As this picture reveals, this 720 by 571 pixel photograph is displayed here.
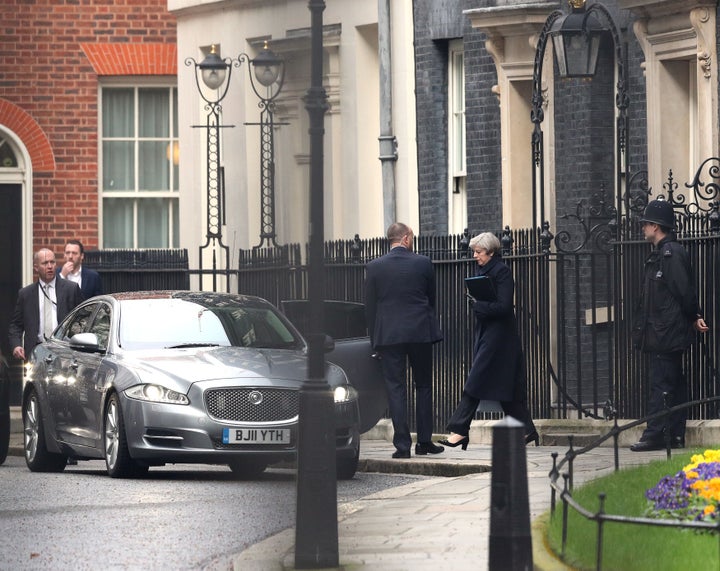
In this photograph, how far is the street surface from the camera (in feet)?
32.2

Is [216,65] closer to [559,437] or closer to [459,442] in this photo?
[459,442]

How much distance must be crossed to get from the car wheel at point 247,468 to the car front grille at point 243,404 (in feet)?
1.35

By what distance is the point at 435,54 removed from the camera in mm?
23172

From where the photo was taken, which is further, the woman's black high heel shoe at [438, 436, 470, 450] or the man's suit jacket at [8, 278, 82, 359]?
the man's suit jacket at [8, 278, 82, 359]

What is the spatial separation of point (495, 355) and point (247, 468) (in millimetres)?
1967

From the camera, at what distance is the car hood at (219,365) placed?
46.1 ft

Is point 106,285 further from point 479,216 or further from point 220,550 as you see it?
point 220,550

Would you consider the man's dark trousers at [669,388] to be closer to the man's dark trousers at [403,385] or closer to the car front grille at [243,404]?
the man's dark trousers at [403,385]

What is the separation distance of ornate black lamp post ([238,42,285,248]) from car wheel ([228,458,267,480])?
925 cm

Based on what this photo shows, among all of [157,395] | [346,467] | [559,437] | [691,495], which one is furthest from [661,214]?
[691,495]

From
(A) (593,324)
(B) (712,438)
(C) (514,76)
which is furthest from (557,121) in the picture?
(B) (712,438)

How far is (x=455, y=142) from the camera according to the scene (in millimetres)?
23234

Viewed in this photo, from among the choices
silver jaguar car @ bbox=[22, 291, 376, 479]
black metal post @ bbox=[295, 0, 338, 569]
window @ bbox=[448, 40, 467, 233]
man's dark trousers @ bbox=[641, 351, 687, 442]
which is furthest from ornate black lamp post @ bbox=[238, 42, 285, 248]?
window @ bbox=[448, 40, 467, 233]

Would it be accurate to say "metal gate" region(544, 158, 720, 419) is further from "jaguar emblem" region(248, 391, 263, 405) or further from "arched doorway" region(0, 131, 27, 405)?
"arched doorway" region(0, 131, 27, 405)
